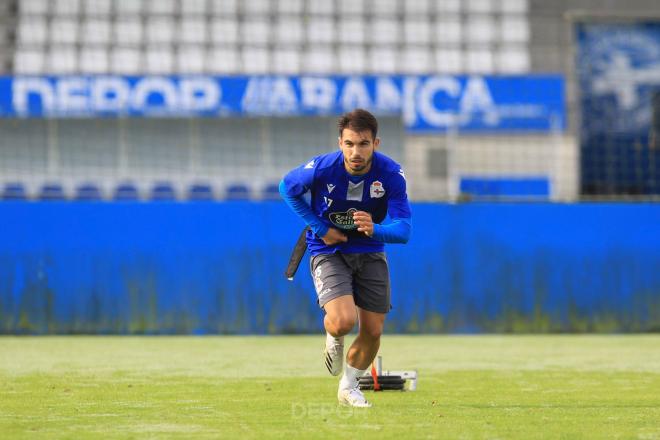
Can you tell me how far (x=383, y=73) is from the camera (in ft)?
90.3

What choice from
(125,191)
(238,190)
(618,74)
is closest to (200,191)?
(238,190)

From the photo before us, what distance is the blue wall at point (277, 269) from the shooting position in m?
14.9

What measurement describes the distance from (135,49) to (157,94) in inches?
102

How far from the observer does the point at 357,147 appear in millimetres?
6832

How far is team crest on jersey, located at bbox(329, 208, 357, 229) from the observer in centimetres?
713

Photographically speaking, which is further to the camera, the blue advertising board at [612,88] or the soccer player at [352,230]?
the blue advertising board at [612,88]

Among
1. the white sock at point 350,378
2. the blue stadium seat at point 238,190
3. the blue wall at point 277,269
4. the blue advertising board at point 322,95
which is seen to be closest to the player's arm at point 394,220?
the white sock at point 350,378

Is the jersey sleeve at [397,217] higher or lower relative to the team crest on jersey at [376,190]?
lower

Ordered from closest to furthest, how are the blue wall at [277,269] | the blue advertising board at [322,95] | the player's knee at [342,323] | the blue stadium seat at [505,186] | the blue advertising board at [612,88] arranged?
the player's knee at [342,323]
the blue wall at [277,269]
the blue stadium seat at [505,186]
the blue advertising board at [322,95]
the blue advertising board at [612,88]

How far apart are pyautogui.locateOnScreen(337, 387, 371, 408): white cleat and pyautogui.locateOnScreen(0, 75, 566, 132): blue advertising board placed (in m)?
16.9

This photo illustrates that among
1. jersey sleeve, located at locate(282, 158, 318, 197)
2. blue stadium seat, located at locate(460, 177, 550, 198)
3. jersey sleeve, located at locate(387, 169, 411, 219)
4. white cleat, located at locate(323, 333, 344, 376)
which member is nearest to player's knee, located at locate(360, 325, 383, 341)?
white cleat, located at locate(323, 333, 344, 376)

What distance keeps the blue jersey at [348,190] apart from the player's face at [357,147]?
15cm

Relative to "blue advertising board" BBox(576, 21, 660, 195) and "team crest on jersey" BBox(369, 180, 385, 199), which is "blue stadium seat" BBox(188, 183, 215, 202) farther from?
"team crest on jersey" BBox(369, 180, 385, 199)

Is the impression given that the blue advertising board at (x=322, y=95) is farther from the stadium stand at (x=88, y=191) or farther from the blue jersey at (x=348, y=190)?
the blue jersey at (x=348, y=190)
